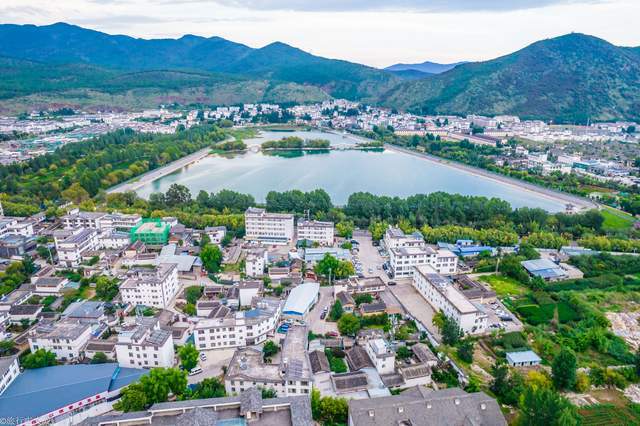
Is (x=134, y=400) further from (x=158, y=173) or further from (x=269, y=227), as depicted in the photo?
(x=158, y=173)

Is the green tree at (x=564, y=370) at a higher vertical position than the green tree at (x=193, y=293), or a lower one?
higher

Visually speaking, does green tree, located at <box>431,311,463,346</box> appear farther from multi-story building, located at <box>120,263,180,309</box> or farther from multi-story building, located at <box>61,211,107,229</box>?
multi-story building, located at <box>61,211,107,229</box>

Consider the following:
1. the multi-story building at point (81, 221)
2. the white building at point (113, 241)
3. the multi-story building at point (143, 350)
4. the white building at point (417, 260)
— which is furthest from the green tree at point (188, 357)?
the multi-story building at point (81, 221)

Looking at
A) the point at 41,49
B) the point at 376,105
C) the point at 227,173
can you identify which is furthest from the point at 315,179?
the point at 41,49

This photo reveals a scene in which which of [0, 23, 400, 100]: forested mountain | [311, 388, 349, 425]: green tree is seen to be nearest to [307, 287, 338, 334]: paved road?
[311, 388, 349, 425]: green tree

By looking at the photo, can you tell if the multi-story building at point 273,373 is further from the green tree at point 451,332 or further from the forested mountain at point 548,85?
the forested mountain at point 548,85
